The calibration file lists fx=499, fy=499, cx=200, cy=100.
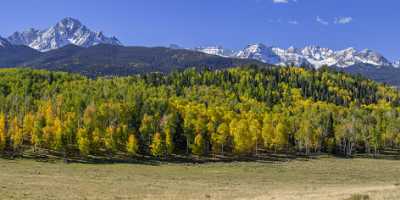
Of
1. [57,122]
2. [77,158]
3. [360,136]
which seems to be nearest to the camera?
[77,158]

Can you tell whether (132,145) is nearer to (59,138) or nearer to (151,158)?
(151,158)

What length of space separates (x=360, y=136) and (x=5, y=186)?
446ft

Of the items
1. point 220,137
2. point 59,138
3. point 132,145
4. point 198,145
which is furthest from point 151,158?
point 59,138

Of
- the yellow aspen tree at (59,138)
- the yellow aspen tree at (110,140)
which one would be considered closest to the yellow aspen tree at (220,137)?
the yellow aspen tree at (110,140)

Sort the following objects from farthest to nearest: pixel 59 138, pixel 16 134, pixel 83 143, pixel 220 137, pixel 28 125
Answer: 1. pixel 220 137
2. pixel 28 125
3. pixel 16 134
4. pixel 83 143
5. pixel 59 138

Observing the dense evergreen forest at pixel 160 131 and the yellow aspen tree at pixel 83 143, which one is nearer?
the yellow aspen tree at pixel 83 143

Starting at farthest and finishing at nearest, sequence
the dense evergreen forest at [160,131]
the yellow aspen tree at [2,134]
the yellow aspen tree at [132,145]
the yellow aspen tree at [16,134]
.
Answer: the dense evergreen forest at [160,131], the yellow aspen tree at [132,145], the yellow aspen tree at [16,134], the yellow aspen tree at [2,134]

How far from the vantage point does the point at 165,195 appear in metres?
53.7

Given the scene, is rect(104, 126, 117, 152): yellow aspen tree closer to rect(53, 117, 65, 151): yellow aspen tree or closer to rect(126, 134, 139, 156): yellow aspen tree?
rect(126, 134, 139, 156): yellow aspen tree

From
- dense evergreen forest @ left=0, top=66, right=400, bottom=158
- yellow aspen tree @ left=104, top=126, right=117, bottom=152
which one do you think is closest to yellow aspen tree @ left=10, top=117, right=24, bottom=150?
dense evergreen forest @ left=0, top=66, right=400, bottom=158

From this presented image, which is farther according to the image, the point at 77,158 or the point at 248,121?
the point at 248,121

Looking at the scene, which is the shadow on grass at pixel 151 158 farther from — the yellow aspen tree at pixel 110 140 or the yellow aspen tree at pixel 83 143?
the yellow aspen tree at pixel 110 140

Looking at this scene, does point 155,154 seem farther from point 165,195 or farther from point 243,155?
point 165,195

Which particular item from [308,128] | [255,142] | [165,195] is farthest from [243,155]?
[165,195]
